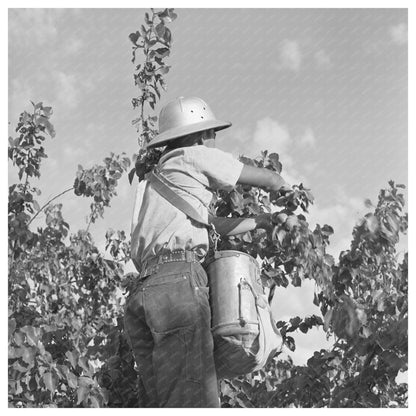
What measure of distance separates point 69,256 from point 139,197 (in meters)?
4.27

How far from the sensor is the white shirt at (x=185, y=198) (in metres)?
3.58

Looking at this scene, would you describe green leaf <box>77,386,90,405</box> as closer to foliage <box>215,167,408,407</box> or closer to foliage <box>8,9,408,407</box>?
foliage <box>8,9,408,407</box>

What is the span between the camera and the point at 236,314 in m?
3.48

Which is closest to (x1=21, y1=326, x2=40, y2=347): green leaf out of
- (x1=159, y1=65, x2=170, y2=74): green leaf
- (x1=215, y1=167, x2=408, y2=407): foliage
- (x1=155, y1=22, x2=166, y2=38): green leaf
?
(x1=215, y1=167, x2=408, y2=407): foliage

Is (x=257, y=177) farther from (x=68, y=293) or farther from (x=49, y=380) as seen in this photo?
(x=68, y=293)

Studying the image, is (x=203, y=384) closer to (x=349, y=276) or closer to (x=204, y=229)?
(x=204, y=229)

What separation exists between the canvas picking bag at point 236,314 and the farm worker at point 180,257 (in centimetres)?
7

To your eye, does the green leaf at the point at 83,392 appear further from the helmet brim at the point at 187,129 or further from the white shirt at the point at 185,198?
the helmet brim at the point at 187,129

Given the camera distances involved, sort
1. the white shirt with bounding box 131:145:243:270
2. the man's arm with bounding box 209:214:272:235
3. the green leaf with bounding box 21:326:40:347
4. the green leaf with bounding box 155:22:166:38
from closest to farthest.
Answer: the white shirt with bounding box 131:145:243:270 < the green leaf with bounding box 21:326:40:347 < the man's arm with bounding box 209:214:272:235 < the green leaf with bounding box 155:22:166:38

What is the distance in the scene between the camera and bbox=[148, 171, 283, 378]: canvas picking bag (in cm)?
346

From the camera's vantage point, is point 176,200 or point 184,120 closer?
point 176,200

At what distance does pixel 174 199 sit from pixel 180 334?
693mm

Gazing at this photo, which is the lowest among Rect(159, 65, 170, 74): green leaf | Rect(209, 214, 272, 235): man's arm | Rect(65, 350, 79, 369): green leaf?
Rect(65, 350, 79, 369): green leaf

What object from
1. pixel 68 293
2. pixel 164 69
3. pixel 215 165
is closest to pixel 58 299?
pixel 68 293
